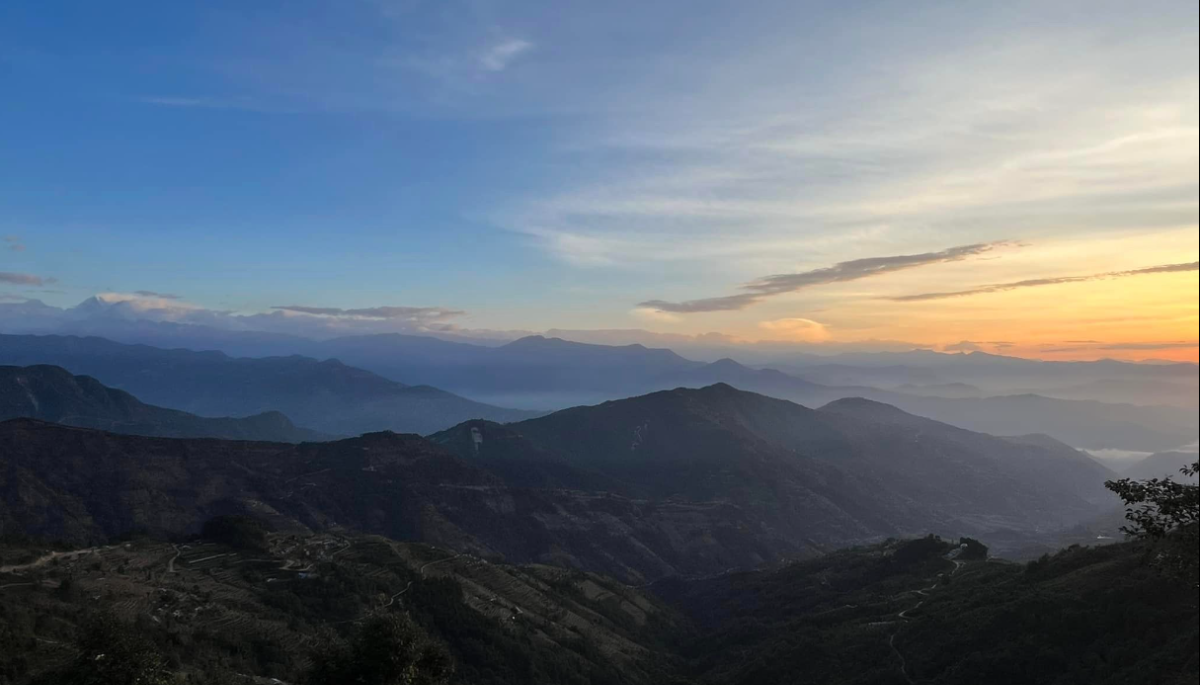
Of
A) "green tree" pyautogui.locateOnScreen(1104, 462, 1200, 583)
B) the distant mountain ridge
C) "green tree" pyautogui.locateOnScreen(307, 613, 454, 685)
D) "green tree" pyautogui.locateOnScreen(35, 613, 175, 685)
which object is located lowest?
the distant mountain ridge

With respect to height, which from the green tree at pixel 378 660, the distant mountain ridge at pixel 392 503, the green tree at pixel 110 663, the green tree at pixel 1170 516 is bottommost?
the distant mountain ridge at pixel 392 503

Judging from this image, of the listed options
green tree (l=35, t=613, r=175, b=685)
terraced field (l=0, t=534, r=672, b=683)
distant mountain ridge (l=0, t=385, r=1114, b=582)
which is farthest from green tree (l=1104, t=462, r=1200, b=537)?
distant mountain ridge (l=0, t=385, r=1114, b=582)

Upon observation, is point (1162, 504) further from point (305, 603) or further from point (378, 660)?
point (305, 603)

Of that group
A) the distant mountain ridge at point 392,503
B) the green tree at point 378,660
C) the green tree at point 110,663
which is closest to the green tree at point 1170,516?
the green tree at point 378,660

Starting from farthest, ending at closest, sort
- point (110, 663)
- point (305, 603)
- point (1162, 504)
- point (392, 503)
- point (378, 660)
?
point (392, 503) → point (305, 603) → point (378, 660) → point (110, 663) → point (1162, 504)

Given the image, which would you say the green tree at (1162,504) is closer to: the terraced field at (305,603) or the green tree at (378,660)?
the green tree at (378,660)

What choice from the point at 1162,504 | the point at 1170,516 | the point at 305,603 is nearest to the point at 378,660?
the point at 1162,504

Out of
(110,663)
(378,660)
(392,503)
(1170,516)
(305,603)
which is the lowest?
(392,503)

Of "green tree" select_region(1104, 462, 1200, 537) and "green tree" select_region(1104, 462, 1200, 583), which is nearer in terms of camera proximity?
"green tree" select_region(1104, 462, 1200, 583)

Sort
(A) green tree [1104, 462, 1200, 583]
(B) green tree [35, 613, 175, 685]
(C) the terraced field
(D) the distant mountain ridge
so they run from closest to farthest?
(A) green tree [1104, 462, 1200, 583]
(B) green tree [35, 613, 175, 685]
(C) the terraced field
(D) the distant mountain ridge

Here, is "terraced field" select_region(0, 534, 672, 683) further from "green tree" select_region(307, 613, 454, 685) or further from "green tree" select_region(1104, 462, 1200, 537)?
"green tree" select_region(1104, 462, 1200, 537)
